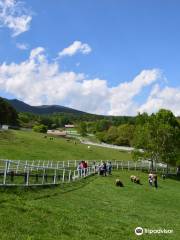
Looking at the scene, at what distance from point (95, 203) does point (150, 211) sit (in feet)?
11.2

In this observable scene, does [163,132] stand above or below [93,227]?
above

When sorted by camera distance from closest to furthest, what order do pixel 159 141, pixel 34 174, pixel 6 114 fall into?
pixel 34 174 < pixel 159 141 < pixel 6 114

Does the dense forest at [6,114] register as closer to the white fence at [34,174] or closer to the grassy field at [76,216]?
the white fence at [34,174]

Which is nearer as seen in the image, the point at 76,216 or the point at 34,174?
the point at 76,216

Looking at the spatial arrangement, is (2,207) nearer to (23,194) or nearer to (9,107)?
(23,194)

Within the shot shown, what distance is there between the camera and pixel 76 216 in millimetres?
18125

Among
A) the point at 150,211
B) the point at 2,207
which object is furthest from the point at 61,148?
the point at 2,207

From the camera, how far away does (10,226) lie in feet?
45.5

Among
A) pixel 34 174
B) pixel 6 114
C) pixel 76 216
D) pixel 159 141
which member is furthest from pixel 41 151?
pixel 6 114

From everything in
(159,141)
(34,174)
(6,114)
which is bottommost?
(34,174)

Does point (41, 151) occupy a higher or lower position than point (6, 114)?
lower

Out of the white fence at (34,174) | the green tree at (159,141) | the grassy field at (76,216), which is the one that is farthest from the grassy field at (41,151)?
the grassy field at (76,216)

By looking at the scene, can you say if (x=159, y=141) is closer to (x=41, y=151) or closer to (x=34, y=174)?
(x=41, y=151)

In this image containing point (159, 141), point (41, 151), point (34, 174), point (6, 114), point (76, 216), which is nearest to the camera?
point (76, 216)
